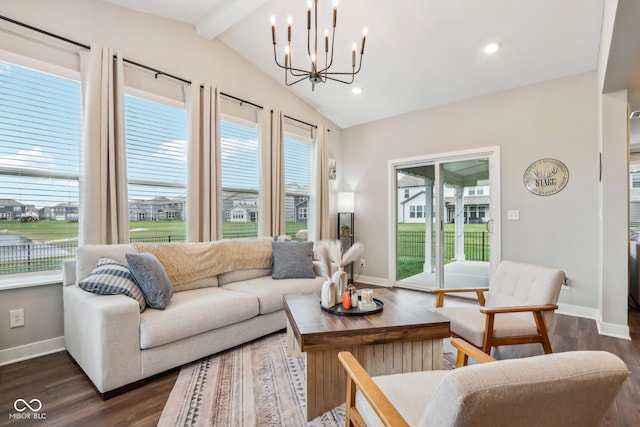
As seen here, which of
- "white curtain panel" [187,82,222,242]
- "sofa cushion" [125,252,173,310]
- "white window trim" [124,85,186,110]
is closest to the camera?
"sofa cushion" [125,252,173,310]

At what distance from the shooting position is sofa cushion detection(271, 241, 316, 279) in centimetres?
345

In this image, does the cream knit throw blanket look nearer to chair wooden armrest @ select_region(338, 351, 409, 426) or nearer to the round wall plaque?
chair wooden armrest @ select_region(338, 351, 409, 426)

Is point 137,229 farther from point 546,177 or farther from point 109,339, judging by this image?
point 546,177

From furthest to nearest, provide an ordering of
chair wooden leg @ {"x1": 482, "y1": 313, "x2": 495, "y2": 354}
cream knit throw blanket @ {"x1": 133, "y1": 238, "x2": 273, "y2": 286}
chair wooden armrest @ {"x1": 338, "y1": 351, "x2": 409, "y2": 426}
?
cream knit throw blanket @ {"x1": 133, "y1": 238, "x2": 273, "y2": 286} < chair wooden leg @ {"x1": 482, "y1": 313, "x2": 495, "y2": 354} < chair wooden armrest @ {"x1": 338, "y1": 351, "x2": 409, "y2": 426}

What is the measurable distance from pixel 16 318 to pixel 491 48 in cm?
498

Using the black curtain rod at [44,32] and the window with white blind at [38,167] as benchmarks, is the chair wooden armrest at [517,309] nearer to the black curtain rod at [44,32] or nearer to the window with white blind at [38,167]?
the window with white blind at [38,167]

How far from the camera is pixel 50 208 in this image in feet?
8.77

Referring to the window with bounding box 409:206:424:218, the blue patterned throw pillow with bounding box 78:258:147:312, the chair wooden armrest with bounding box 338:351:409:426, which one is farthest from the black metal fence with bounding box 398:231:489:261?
the blue patterned throw pillow with bounding box 78:258:147:312

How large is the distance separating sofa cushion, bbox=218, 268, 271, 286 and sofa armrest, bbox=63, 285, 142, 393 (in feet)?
3.95

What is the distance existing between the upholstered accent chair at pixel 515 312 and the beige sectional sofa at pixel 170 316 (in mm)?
1565

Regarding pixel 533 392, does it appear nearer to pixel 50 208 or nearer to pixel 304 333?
pixel 304 333

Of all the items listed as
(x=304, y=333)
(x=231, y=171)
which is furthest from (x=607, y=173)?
(x=231, y=171)

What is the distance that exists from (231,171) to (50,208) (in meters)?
1.83

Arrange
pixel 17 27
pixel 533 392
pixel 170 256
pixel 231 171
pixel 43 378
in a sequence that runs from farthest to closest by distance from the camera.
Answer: pixel 231 171
pixel 170 256
pixel 17 27
pixel 43 378
pixel 533 392
